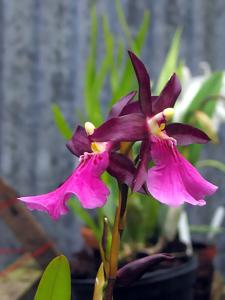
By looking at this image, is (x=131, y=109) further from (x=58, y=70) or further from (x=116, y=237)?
(x=58, y=70)

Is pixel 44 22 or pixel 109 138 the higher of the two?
pixel 44 22

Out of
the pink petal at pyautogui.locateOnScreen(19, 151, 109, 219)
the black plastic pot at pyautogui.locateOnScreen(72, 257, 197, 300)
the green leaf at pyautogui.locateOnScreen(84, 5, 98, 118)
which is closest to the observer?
the pink petal at pyautogui.locateOnScreen(19, 151, 109, 219)

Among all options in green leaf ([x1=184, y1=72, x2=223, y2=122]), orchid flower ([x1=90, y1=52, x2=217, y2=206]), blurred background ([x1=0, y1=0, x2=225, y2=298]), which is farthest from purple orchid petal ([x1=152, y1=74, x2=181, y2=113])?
blurred background ([x1=0, y1=0, x2=225, y2=298])

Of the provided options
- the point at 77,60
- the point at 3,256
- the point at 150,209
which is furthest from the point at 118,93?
the point at 3,256

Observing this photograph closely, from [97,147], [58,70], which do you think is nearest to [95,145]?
[97,147]

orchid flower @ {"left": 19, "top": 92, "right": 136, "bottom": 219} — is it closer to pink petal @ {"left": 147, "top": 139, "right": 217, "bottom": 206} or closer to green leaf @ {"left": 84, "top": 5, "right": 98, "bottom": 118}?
pink petal @ {"left": 147, "top": 139, "right": 217, "bottom": 206}

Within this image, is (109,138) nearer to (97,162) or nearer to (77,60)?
(97,162)

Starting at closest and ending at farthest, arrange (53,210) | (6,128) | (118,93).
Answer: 1. (53,210)
2. (118,93)
3. (6,128)

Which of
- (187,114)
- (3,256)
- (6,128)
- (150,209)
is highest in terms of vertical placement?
(187,114)
